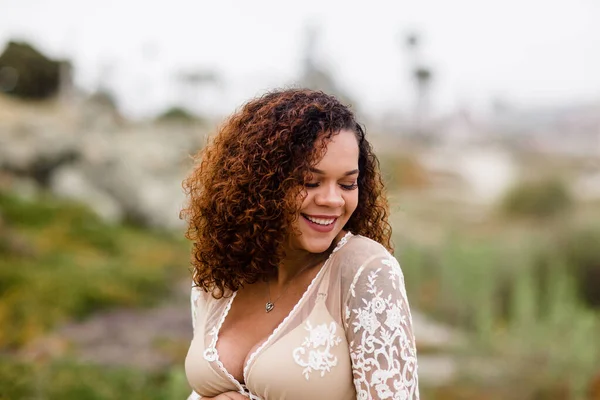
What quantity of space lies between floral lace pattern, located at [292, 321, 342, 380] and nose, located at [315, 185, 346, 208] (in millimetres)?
354

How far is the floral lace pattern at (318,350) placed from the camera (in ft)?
6.63

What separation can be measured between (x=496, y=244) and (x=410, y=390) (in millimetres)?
7734

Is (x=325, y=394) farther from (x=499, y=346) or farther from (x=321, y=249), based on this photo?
(x=499, y=346)

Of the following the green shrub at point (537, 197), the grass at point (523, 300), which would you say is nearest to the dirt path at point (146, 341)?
the grass at point (523, 300)

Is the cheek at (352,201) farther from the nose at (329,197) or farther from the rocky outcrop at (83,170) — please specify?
the rocky outcrop at (83,170)

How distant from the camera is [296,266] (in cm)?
234

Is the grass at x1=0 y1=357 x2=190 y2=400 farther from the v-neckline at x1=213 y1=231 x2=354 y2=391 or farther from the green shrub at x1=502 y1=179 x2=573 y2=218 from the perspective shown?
the green shrub at x1=502 y1=179 x2=573 y2=218

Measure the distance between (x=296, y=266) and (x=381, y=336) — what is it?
46cm

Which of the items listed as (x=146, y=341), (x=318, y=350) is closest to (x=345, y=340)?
Result: (x=318, y=350)

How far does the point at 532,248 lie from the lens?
9008 mm

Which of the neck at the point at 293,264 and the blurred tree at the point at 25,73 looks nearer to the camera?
the neck at the point at 293,264

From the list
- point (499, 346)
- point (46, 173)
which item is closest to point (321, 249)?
point (499, 346)

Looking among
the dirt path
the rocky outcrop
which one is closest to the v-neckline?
the dirt path

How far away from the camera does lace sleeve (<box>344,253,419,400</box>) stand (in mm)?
1961
